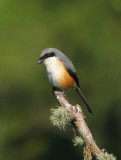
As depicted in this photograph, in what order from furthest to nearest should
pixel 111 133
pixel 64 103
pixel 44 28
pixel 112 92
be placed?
pixel 44 28 → pixel 112 92 → pixel 111 133 → pixel 64 103

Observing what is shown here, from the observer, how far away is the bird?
7086mm

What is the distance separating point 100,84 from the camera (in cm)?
1321

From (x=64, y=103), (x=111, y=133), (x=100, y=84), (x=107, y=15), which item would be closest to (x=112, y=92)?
(x=100, y=84)

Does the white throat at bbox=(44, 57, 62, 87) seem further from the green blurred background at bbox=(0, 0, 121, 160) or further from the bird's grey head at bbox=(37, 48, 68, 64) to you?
the green blurred background at bbox=(0, 0, 121, 160)

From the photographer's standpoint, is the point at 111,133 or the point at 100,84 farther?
the point at 100,84

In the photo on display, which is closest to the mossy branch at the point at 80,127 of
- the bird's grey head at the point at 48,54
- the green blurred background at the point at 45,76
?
the bird's grey head at the point at 48,54

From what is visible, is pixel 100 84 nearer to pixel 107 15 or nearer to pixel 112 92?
pixel 112 92

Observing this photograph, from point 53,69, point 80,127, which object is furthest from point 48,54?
point 80,127

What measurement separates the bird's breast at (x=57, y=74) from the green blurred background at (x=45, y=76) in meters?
4.13

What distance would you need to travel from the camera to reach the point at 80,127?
4836mm

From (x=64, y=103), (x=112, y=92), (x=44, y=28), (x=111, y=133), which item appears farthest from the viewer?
(x=44, y=28)

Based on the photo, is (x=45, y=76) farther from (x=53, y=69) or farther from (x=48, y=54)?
(x=48, y=54)

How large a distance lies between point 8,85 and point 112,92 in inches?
104

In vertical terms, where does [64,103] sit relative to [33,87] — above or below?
below
